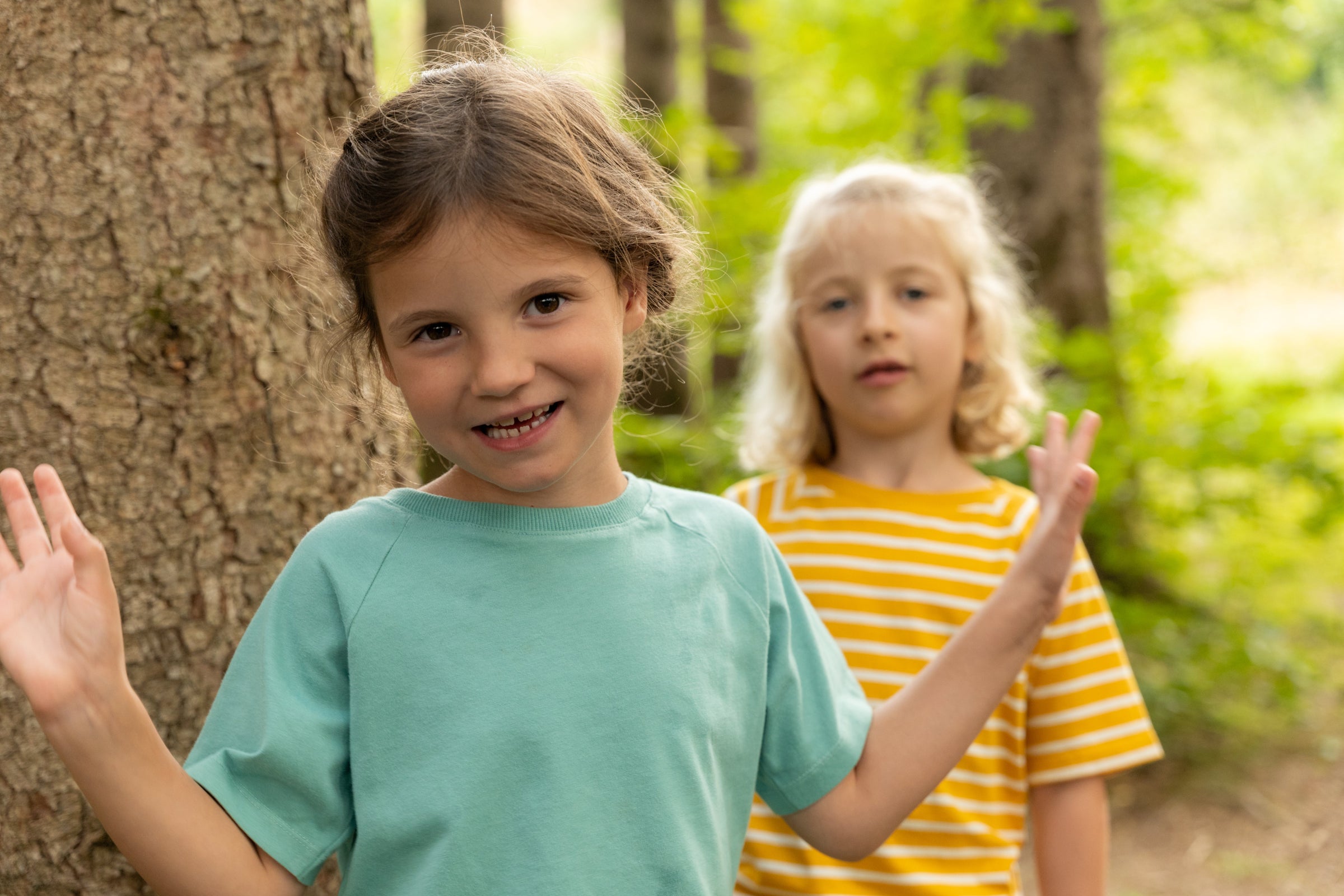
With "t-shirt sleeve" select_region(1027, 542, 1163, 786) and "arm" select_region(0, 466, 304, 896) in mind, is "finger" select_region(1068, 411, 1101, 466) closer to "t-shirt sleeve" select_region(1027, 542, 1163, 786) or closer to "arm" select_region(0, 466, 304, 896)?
Answer: "t-shirt sleeve" select_region(1027, 542, 1163, 786)

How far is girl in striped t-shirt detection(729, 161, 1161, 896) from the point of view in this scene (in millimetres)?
2053

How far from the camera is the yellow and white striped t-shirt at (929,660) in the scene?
6.68 ft

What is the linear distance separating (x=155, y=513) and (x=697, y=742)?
959 mm

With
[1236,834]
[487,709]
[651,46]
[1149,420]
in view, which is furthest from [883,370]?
[651,46]

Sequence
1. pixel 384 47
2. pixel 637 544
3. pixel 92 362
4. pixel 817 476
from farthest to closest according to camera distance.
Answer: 1. pixel 384 47
2. pixel 817 476
3. pixel 92 362
4. pixel 637 544

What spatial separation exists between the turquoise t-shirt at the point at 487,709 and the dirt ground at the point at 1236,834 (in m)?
3.54

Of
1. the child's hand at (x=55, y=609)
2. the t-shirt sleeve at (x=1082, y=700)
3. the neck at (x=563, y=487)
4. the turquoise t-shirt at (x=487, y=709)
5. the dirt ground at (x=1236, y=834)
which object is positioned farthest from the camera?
the dirt ground at (x=1236, y=834)

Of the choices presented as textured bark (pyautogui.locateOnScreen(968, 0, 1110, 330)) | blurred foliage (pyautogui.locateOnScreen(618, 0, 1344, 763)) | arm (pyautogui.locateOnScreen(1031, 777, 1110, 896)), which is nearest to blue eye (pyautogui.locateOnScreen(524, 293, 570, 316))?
arm (pyautogui.locateOnScreen(1031, 777, 1110, 896))

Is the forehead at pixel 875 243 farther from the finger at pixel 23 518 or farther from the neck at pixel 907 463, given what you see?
the finger at pixel 23 518

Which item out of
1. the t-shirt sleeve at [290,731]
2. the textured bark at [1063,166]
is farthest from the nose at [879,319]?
the textured bark at [1063,166]

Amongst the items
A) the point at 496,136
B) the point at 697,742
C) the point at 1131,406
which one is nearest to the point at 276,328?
the point at 496,136

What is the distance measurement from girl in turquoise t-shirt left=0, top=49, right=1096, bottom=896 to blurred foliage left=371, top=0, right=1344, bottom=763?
0.59 metres

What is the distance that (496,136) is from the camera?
4.50 feet

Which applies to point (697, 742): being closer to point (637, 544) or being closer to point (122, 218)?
point (637, 544)
